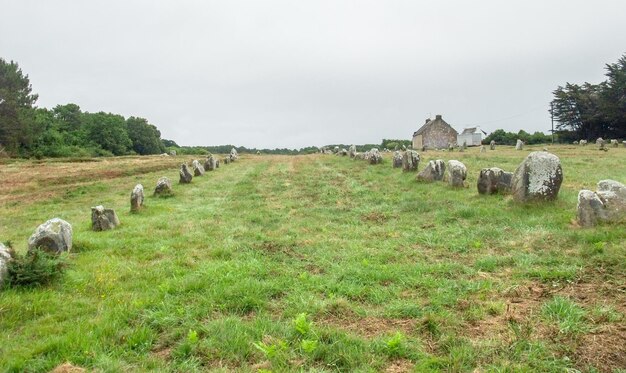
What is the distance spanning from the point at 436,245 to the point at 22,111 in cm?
6061

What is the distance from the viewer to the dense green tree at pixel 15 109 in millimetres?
50781

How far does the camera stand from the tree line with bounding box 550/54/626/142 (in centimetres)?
5419

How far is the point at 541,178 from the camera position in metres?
11.4

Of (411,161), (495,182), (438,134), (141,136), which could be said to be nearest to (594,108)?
(438,134)

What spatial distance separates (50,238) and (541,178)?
38.3 ft

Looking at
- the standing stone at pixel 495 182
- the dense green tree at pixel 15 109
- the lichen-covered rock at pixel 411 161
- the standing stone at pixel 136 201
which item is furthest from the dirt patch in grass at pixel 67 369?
the dense green tree at pixel 15 109

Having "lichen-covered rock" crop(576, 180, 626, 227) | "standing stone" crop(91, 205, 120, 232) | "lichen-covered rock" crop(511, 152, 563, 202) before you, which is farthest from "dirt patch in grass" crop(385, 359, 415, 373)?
"standing stone" crop(91, 205, 120, 232)

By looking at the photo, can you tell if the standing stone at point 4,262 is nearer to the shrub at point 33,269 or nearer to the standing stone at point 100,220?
the shrub at point 33,269

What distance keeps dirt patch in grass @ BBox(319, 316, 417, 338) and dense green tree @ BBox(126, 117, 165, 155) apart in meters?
91.9

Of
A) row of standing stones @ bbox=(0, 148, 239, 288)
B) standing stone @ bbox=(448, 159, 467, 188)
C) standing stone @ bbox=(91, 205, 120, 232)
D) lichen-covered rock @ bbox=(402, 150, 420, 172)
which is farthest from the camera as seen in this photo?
lichen-covered rock @ bbox=(402, 150, 420, 172)

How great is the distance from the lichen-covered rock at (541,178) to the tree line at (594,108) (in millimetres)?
52455

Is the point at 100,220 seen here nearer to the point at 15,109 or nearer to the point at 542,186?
the point at 542,186

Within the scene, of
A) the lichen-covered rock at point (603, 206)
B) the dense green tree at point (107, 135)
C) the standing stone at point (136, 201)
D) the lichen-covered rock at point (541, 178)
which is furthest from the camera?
the dense green tree at point (107, 135)

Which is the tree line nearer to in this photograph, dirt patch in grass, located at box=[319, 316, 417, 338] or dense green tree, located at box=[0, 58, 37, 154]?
dirt patch in grass, located at box=[319, 316, 417, 338]
